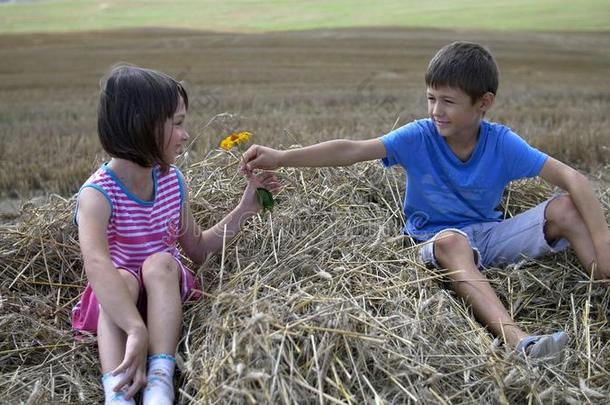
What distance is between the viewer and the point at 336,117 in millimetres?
8508

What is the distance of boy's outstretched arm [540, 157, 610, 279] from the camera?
3.03 m

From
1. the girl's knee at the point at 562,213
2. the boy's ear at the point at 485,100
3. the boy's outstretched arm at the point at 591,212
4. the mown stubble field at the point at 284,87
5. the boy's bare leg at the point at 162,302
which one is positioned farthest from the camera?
the mown stubble field at the point at 284,87

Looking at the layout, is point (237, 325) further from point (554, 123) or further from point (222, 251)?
point (554, 123)

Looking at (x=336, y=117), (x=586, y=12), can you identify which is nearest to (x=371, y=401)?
(x=336, y=117)

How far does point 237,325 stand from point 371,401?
47 centimetres

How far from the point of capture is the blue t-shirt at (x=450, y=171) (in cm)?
327

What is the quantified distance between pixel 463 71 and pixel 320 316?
132cm

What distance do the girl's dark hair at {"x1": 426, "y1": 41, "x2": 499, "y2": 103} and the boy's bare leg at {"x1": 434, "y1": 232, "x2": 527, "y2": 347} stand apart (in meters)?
0.61

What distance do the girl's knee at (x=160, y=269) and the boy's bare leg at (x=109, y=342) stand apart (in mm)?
90

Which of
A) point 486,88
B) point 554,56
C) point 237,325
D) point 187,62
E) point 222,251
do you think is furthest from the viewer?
point 554,56

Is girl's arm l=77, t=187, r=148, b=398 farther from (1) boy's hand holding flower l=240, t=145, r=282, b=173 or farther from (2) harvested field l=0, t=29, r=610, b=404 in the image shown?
(1) boy's hand holding flower l=240, t=145, r=282, b=173

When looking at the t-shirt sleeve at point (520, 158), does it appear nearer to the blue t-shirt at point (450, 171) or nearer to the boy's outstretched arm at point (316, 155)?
the blue t-shirt at point (450, 171)

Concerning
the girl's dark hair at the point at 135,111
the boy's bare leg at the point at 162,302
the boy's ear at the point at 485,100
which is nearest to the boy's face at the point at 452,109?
the boy's ear at the point at 485,100

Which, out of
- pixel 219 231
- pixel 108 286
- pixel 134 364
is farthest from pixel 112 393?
pixel 219 231
